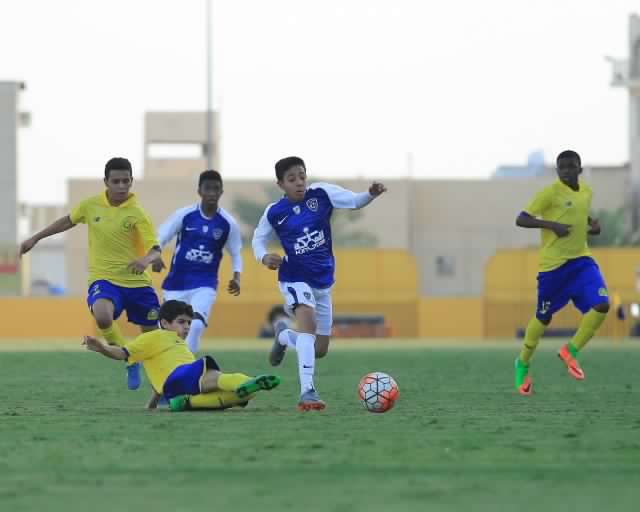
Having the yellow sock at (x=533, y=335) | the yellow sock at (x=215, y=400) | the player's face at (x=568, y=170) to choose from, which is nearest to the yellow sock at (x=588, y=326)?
the yellow sock at (x=533, y=335)

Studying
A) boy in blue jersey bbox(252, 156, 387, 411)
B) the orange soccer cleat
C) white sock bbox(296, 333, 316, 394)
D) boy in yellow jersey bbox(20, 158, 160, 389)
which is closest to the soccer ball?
white sock bbox(296, 333, 316, 394)

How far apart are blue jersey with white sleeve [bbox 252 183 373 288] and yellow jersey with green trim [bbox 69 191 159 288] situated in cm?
143

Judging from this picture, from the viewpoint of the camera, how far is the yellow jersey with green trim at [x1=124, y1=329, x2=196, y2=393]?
443 inches

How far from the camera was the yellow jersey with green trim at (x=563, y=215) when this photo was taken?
559 inches

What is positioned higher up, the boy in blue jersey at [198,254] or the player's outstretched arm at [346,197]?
the player's outstretched arm at [346,197]

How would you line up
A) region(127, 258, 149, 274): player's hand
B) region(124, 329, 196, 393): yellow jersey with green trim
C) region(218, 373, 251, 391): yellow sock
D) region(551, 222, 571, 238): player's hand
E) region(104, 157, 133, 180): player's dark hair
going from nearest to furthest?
region(218, 373, 251, 391): yellow sock
region(124, 329, 196, 393): yellow jersey with green trim
region(127, 258, 149, 274): player's hand
region(104, 157, 133, 180): player's dark hair
region(551, 222, 571, 238): player's hand

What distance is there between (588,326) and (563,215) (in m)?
1.08

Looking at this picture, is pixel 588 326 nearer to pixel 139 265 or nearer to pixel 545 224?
pixel 545 224

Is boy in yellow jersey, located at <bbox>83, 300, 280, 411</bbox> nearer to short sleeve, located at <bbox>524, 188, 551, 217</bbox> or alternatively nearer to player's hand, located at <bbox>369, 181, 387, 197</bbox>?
player's hand, located at <bbox>369, 181, 387, 197</bbox>

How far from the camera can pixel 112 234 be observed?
43.3ft

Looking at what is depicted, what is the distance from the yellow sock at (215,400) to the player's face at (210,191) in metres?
4.73

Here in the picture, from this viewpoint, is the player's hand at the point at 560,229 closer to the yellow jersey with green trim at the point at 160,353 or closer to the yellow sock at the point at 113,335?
the yellow sock at the point at 113,335

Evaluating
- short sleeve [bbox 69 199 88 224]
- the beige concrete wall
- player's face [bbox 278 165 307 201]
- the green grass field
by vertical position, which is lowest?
the green grass field

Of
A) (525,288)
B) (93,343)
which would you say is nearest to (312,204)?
(93,343)
